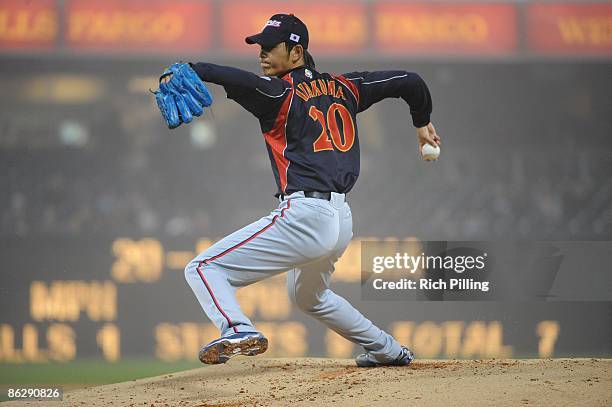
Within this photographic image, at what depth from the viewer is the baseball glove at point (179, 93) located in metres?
3.41

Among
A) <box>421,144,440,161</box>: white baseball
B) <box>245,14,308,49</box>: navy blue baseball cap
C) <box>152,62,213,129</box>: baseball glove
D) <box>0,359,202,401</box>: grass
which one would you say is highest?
<box>245,14,308,49</box>: navy blue baseball cap

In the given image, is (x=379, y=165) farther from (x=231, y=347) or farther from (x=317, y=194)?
(x=231, y=347)

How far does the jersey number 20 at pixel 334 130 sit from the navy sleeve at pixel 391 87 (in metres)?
0.19

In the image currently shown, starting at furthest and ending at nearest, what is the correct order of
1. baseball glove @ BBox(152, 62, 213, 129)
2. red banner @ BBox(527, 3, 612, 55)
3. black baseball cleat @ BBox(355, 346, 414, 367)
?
red banner @ BBox(527, 3, 612, 55)
black baseball cleat @ BBox(355, 346, 414, 367)
baseball glove @ BBox(152, 62, 213, 129)

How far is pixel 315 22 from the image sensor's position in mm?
5758

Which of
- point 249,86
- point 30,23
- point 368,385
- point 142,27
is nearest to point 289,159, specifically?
point 249,86

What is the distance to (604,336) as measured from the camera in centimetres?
574

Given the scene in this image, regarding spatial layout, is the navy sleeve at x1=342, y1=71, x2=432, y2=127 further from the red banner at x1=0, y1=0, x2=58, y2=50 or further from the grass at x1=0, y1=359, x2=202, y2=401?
the red banner at x1=0, y1=0, x2=58, y2=50

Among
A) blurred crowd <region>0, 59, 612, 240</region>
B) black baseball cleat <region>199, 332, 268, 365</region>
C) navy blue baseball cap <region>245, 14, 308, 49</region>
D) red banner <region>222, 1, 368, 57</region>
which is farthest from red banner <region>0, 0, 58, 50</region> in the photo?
black baseball cleat <region>199, 332, 268, 365</region>

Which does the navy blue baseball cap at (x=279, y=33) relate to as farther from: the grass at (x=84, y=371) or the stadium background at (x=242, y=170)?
the grass at (x=84, y=371)

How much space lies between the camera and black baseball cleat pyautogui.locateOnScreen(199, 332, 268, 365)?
129 inches

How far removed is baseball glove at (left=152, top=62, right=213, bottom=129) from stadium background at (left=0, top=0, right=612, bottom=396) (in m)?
2.23

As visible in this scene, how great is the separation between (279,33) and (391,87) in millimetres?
587

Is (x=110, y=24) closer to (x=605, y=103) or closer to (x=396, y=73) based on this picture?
(x=396, y=73)
